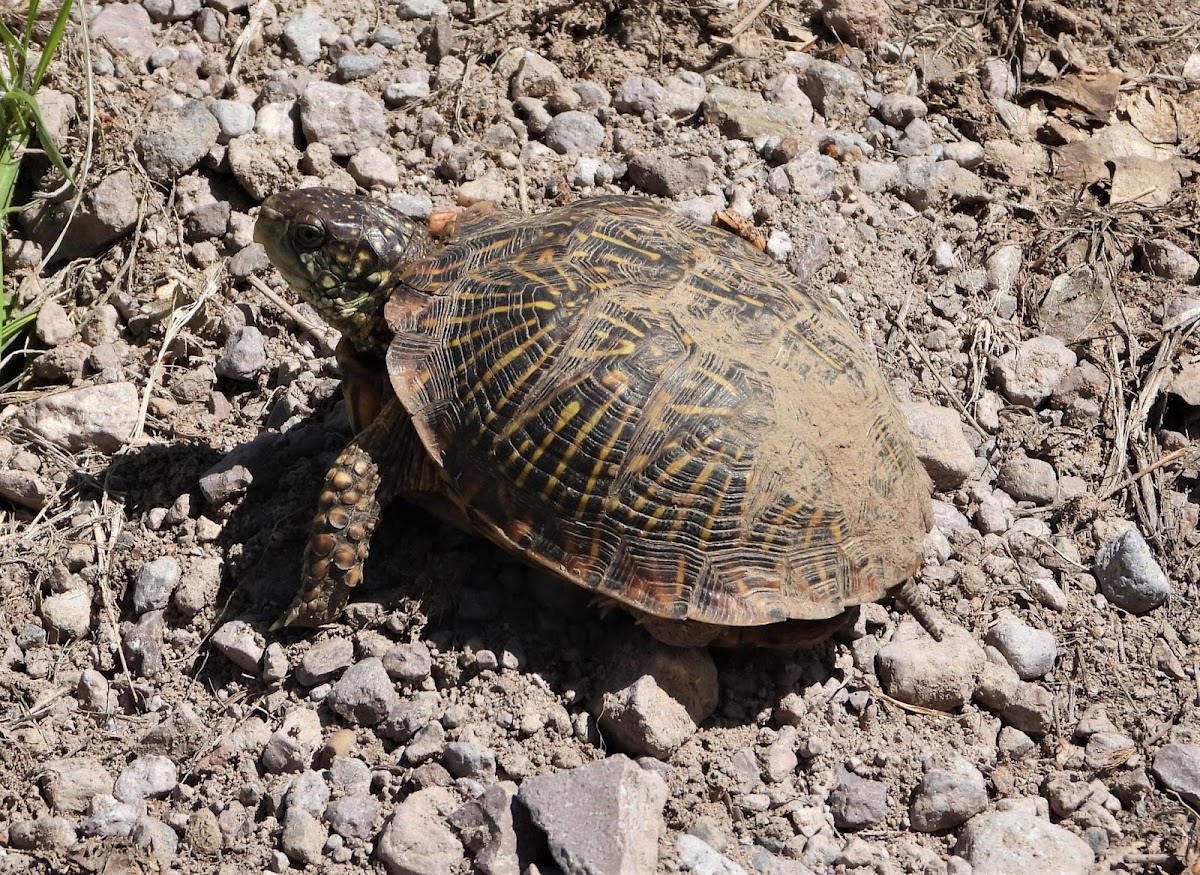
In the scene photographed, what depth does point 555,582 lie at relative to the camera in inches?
124

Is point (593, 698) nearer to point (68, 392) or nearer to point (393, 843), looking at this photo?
point (393, 843)

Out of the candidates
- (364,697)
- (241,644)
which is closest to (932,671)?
(364,697)

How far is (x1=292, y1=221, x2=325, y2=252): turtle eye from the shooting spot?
3136 millimetres

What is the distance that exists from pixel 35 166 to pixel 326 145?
1065 mm

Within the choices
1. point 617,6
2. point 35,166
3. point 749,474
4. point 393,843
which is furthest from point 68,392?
point 617,6

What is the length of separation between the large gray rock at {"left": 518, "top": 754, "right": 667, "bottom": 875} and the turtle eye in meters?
1.65

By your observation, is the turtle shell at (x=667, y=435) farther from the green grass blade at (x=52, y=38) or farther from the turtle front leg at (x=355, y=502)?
the green grass blade at (x=52, y=38)

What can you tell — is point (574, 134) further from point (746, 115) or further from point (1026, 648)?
point (1026, 648)

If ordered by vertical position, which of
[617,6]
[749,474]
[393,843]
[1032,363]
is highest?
[617,6]

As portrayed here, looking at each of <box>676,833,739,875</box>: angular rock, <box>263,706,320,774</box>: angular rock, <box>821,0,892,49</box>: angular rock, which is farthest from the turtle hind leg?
<box>821,0,892,49</box>: angular rock

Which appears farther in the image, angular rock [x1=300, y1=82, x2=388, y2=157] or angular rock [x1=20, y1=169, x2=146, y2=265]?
angular rock [x1=300, y1=82, x2=388, y2=157]

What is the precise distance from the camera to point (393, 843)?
2656 mm

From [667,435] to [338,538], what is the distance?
97 cm

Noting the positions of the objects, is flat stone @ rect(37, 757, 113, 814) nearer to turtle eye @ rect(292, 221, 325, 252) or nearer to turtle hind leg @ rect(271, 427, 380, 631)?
turtle hind leg @ rect(271, 427, 380, 631)
